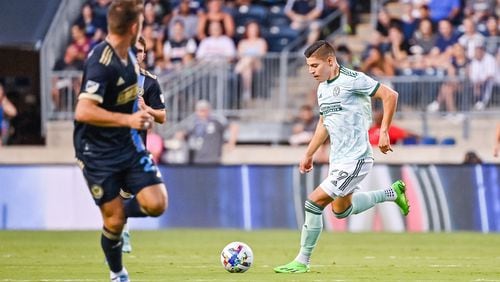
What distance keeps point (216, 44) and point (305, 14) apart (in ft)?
7.58

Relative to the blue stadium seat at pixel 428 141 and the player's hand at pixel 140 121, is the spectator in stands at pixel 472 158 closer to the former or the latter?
the blue stadium seat at pixel 428 141

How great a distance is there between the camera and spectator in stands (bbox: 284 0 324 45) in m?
27.0

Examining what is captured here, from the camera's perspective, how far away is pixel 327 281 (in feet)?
39.2

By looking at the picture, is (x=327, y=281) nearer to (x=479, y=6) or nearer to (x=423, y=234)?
(x=423, y=234)

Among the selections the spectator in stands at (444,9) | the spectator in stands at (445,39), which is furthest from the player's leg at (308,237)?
the spectator in stands at (444,9)

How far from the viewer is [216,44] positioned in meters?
26.4

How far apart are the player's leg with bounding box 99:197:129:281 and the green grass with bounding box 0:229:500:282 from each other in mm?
1550

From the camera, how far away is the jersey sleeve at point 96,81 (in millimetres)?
10461

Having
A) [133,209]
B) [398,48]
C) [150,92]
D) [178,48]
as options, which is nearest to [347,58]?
[398,48]

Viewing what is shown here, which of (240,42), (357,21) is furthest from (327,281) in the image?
(357,21)

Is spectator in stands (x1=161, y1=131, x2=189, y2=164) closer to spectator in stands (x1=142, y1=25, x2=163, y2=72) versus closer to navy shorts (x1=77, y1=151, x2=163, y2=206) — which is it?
spectator in stands (x1=142, y1=25, x2=163, y2=72)

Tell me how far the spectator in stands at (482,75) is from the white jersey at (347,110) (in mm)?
11621

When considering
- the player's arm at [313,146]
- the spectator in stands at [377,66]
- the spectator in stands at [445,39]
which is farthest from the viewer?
the spectator in stands at [445,39]

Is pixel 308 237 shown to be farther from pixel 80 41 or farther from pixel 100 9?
pixel 100 9
